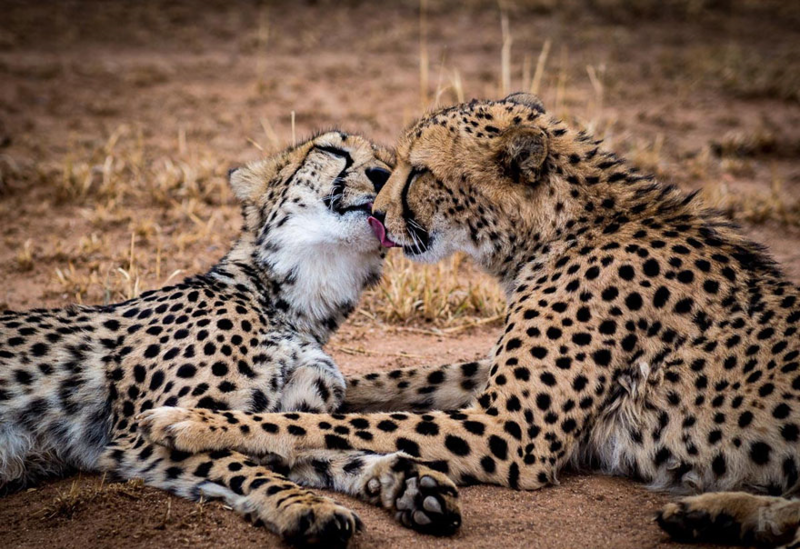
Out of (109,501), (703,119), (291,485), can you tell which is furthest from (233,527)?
(703,119)

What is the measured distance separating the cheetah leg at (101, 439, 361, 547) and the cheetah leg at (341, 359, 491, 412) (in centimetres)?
76

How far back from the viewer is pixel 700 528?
2.28 metres

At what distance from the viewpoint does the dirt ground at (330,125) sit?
247 cm

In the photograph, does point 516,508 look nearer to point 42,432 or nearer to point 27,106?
point 42,432

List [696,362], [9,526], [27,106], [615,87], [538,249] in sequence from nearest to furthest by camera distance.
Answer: [9,526] → [696,362] → [538,249] → [27,106] → [615,87]

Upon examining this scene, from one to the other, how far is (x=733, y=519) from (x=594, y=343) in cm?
62

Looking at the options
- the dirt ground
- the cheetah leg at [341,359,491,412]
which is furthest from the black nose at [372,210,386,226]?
the dirt ground

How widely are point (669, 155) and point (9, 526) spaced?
16.3ft

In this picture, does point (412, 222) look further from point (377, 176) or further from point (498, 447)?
point (498, 447)

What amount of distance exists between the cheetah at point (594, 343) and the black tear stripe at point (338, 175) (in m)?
0.18

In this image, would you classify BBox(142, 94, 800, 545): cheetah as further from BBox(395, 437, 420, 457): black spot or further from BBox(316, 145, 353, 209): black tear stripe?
BBox(316, 145, 353, 209): black tear stripe

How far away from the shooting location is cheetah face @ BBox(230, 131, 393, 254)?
3076 millimetres

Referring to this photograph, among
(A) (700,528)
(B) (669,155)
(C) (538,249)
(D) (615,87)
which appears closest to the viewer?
(A) (700,528)

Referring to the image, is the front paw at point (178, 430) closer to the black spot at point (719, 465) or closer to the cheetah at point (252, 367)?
the cheetah at point (252, 367)
